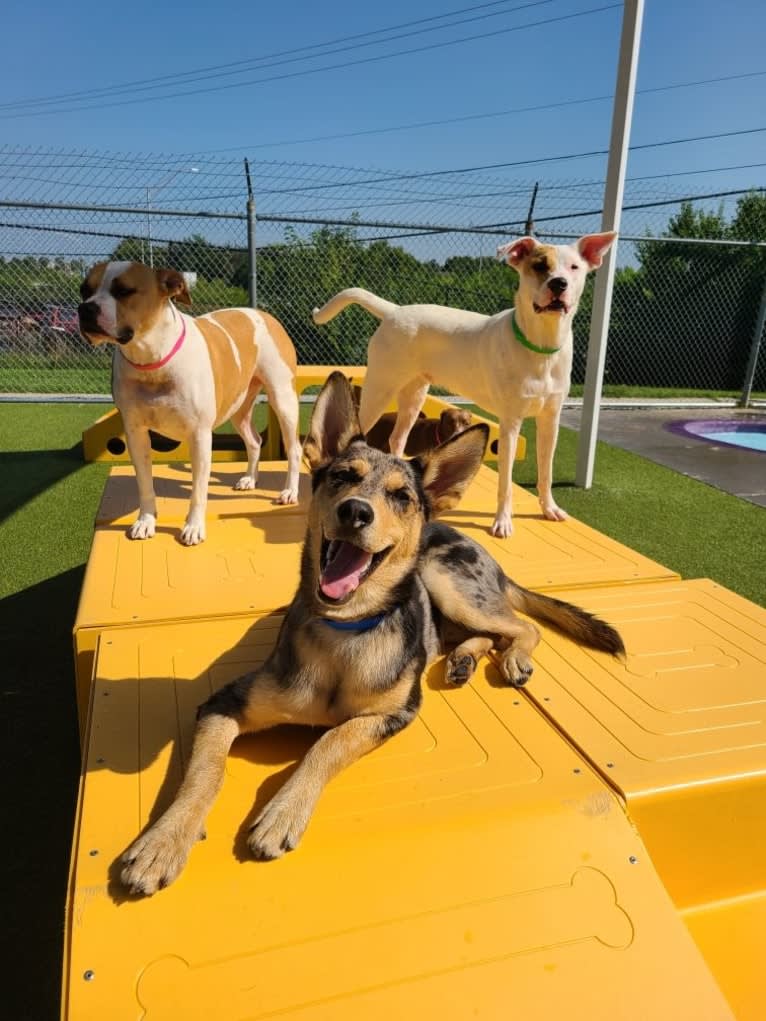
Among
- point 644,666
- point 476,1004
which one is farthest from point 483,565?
point 476,1004

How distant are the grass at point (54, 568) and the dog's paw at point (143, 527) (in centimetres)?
71

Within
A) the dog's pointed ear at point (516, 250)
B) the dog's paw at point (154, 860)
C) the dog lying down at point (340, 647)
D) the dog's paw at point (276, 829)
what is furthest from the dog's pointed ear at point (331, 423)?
the dog's pointed ear at point (516, 250)

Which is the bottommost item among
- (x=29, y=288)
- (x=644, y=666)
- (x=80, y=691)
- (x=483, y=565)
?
(x=80, y=691)

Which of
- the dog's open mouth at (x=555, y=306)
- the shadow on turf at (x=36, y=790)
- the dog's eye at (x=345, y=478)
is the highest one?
the dog's open mouth at (x=555, y=306)

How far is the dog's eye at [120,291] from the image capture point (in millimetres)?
3758

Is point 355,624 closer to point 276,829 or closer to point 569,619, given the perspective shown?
point 276,829

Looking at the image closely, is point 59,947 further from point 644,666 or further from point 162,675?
point 644,666

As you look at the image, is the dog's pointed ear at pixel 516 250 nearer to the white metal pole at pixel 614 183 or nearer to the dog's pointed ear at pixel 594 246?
the dog's pointed ear at pixel 594 246

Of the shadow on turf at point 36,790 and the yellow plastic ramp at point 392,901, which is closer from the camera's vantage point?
the yellow plastic ramp at point 392,901

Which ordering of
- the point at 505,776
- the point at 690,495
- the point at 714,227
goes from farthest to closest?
1. the point at 714,227
2. the point at 690,495
3. the point at 505,776

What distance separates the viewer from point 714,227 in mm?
20453

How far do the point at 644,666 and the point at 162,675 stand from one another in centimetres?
198

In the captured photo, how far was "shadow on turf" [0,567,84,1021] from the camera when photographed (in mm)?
2096

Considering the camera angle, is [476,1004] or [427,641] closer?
[476,1004]
